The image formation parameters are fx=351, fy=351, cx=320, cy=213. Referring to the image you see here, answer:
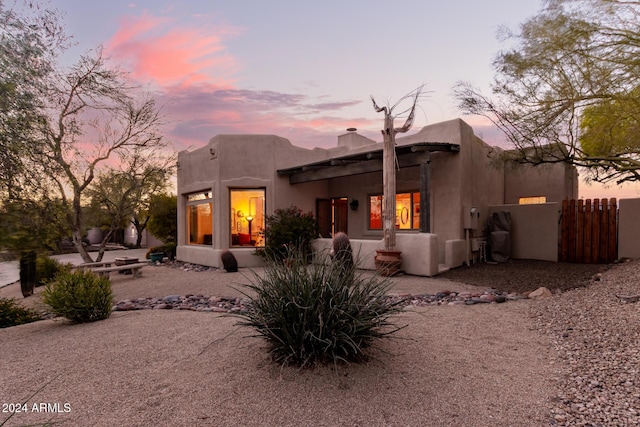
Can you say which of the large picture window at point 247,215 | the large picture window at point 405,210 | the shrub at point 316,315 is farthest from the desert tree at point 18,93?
the large picture window at point 405,210

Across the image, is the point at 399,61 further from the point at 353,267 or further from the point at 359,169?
the point at 353,267

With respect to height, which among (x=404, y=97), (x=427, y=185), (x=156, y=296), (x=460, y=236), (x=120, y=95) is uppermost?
(x=120, y=95)

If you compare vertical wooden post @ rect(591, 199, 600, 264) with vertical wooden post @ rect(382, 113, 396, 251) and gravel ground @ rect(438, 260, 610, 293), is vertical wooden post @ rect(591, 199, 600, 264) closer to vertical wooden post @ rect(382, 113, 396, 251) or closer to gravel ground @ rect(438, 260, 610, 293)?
gravel ground @ rect(438, 260, 610, 293)

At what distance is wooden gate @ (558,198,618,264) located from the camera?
9789mm

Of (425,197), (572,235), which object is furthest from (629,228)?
(425,197)

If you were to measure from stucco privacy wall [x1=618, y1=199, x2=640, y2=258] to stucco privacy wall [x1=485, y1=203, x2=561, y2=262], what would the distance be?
146cm

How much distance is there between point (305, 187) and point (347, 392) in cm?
1001

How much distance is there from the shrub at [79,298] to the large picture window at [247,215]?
21.3ft

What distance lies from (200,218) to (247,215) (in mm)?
2213

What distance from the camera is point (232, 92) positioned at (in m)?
10.4

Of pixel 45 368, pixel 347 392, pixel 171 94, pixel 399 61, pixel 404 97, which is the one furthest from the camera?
pixel 171 94

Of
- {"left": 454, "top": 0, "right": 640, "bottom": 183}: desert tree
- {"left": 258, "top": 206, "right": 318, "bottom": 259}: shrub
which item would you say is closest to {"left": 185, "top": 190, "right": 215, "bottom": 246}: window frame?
{"left": 258, "top": 206, "right": 318, "bottom": 259}: shrub

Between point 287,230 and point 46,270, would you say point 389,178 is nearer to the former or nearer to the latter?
point 287,230

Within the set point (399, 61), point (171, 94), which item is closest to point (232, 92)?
point (171, 94)
